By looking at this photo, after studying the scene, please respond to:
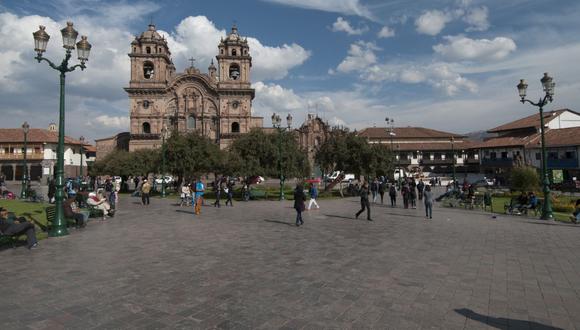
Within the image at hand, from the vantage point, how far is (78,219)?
12.7m

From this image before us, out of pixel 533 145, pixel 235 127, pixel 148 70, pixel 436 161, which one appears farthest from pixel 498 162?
pixel 148 70

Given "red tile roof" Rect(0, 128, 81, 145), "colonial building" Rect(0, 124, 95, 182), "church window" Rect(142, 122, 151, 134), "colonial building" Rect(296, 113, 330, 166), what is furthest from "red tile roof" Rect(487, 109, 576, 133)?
"red tile roof" Rect(0, 128, 81, 145)

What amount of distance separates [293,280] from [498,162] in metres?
52.6

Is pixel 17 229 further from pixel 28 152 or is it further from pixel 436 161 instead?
pixel 436 161

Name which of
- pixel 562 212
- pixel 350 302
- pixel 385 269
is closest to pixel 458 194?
pixel 562 212

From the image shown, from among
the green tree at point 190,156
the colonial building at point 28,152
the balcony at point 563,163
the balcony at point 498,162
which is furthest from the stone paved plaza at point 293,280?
the colonial building at point 28,152

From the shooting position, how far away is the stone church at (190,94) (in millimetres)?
59188

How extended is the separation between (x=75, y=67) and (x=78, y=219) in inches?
212

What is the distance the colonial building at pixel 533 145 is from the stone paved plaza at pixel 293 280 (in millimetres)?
35933

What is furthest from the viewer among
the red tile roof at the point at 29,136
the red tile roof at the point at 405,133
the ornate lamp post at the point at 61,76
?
the red tile roof at the point at 405,133

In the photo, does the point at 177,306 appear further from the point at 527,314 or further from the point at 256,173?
the point at 256,173

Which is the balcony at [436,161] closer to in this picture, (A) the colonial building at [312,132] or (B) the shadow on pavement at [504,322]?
(A) the colonial building at [312,132]

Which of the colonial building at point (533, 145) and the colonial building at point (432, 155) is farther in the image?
the colonial building at point (432, 155)

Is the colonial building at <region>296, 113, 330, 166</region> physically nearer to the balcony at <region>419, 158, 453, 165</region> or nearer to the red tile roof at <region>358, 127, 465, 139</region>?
the red tile roof at <region>358, 127, 465, 139</region>
